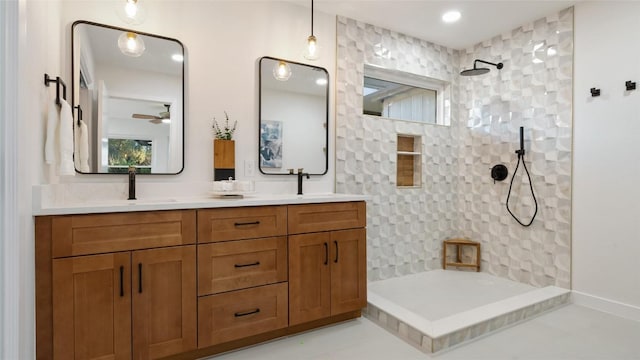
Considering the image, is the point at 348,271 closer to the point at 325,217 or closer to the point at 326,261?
the point at 326,261

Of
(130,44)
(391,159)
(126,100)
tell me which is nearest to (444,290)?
(391,159)

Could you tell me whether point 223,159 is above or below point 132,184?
above

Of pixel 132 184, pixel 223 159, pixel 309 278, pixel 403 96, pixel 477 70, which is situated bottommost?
pixel 309 278

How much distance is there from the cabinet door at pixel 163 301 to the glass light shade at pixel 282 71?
5.52ft

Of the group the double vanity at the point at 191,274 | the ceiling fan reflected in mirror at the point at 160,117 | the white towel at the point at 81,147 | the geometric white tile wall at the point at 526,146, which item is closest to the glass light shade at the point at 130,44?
the ceiling fan reflected in mirror at the point at 160,117

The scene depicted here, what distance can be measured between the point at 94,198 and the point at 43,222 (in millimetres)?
660

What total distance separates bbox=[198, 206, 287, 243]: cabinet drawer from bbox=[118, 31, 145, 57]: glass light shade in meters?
1.31

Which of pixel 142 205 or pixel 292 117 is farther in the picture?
pixel 292 117

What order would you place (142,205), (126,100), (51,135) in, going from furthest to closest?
1. (126,100)
2. (142,205)
3. (51,135)

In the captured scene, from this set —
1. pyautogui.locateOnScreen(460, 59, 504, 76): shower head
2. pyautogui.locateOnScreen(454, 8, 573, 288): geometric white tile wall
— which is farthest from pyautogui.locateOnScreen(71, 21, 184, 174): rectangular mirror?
pyautogui.locateOnScreen(454, 8, 573, 288): geometric white tile wall

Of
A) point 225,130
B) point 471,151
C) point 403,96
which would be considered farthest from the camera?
point 471,151

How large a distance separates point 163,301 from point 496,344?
219 centimetres

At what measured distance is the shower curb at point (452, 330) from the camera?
2.13m

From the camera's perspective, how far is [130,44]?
230 centimetres
